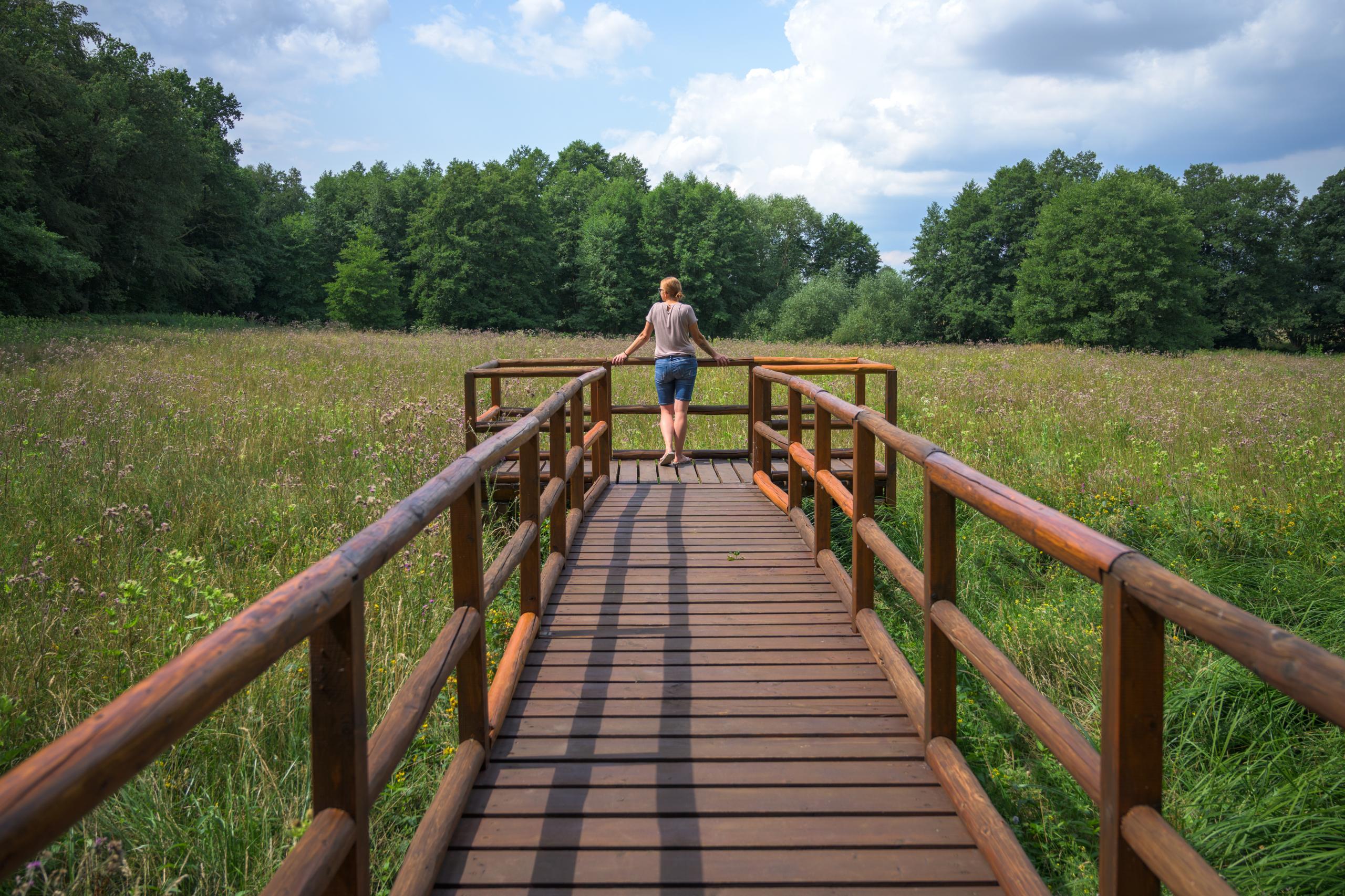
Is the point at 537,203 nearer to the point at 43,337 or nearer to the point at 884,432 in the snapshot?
the point at 43,337

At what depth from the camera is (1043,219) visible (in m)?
47.9

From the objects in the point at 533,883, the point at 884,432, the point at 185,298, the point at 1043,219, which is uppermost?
the point at 1043,219

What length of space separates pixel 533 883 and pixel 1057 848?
205cm

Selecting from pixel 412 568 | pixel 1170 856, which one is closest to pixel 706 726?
pixel 1170 856

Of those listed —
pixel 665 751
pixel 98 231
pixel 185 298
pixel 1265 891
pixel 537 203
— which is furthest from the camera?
pixel 537 203

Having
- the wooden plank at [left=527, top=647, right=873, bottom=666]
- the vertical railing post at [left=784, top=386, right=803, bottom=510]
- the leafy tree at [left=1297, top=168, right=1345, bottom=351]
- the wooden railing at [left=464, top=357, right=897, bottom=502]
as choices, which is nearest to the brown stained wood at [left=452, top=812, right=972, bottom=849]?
the wooden plank at [left=527, top=647, right=873, bottom=666]

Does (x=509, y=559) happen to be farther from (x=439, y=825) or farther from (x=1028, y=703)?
(x=1028, y=703)

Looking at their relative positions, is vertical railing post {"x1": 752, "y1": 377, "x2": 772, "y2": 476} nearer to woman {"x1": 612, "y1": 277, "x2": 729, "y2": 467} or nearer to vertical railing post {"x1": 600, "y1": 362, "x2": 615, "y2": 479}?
woman {"x1": 612, "y1": 277, "x2": 729, "y2": 467}

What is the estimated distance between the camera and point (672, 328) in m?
8.16

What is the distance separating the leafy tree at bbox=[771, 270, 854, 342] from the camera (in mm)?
51938

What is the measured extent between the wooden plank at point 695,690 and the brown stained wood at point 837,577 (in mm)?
749

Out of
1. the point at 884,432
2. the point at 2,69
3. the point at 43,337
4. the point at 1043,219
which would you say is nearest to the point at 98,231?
the point at 2,69

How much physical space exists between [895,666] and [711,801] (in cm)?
121

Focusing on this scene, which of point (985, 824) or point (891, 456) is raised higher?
point (891, 456)
